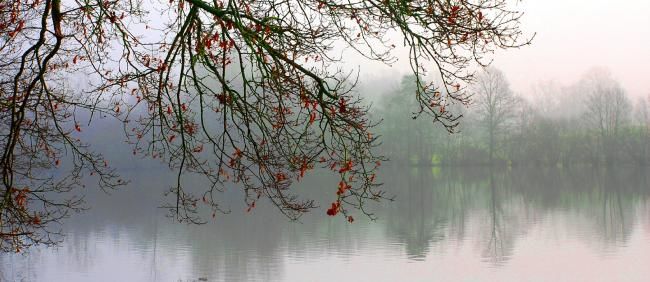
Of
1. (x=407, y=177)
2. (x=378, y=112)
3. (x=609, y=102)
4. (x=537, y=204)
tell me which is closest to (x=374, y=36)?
(x=537, y=204)

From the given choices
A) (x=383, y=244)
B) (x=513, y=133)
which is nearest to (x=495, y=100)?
(x=513, y=133)

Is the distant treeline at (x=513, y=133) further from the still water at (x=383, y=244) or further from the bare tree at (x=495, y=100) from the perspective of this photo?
the still water at (x=383, y=244)

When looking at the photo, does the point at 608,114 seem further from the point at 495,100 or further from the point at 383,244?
the point at 383,244

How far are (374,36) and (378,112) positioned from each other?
47.2 meters

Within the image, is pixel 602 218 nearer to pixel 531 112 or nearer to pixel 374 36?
pixel 374 36

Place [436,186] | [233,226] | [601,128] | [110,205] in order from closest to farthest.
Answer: [233,226], [110,205], [436,186], [601,128]

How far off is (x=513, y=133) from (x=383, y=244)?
3587cm

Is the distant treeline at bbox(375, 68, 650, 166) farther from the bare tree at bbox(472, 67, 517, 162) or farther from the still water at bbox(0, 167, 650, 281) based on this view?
the still water at bbox(0, 167, 650, 281)

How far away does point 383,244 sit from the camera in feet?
63.5

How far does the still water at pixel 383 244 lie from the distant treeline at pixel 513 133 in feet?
61.3

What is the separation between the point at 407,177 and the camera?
149ft

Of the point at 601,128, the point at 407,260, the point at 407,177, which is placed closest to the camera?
the point at 407,260

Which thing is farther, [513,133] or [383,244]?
[513,133]

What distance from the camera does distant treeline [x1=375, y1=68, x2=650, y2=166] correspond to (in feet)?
170
